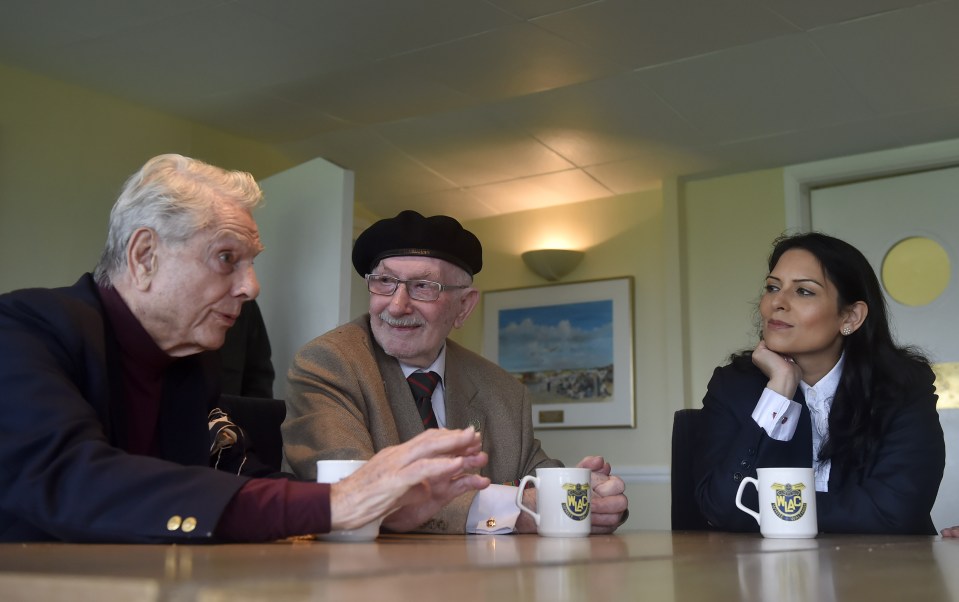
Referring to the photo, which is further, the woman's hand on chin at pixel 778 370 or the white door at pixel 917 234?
the white door at pixel 917 234

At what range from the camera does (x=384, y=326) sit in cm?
201

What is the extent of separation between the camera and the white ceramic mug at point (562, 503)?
1.42 metres

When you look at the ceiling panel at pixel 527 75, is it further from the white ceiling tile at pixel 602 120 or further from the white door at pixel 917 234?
the white door at pixel 917 234

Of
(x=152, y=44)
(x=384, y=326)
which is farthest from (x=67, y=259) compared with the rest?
(x=384, y=326)

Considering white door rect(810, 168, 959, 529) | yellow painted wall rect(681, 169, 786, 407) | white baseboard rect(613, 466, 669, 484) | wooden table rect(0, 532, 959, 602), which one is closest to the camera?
wooden table rect(0, 532, 959, 602)

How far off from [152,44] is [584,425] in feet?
9.35

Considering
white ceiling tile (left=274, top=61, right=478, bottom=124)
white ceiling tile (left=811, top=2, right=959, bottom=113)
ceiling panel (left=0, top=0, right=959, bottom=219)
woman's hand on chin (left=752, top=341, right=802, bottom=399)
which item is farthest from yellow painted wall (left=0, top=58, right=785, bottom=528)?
woman's hand on chin (left=752, top=341, right=802, bottom=399)

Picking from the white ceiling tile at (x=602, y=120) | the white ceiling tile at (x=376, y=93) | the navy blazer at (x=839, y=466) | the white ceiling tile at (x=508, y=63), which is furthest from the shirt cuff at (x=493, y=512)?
the white ceiling tile at (x=602, y=120)

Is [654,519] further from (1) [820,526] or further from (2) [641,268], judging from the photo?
(1) [820,526]

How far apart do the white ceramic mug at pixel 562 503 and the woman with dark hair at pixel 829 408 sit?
0.56 meters

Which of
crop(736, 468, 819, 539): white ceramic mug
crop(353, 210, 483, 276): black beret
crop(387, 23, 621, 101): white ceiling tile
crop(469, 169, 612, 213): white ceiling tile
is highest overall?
crop(387, 23, 621, 101): white ceiling tile

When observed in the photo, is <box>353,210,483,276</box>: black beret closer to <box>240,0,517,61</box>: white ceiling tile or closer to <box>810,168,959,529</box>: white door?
<box>240,0,517,61</box>: white ceiling tile

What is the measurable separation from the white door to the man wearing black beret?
108 inches

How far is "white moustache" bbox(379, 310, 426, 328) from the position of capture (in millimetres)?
1999
